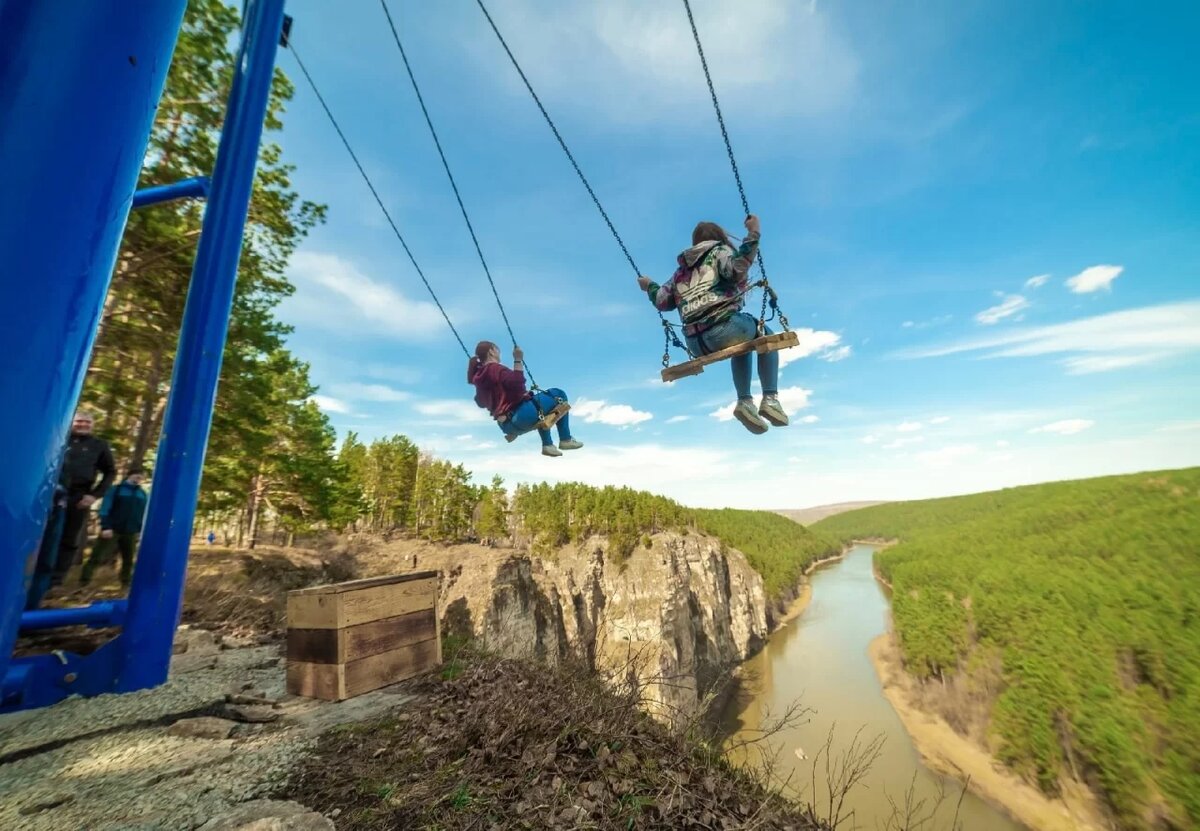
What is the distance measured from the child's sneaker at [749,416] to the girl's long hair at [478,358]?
3601mm

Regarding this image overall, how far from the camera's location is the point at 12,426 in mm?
752

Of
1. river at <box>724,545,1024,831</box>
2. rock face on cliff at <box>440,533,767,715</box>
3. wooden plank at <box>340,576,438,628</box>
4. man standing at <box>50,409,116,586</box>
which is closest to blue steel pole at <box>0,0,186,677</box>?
wooden plank at <box>340,576,438,628</box>

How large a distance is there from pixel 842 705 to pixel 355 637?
148 ft

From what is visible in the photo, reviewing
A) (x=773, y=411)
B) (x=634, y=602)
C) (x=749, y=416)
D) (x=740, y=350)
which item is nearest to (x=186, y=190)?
(x=740, y=350)

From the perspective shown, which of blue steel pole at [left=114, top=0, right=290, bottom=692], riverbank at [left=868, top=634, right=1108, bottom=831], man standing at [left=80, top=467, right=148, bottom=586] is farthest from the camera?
riverbank at [left=868, top=634, right=1108, bottom=831]

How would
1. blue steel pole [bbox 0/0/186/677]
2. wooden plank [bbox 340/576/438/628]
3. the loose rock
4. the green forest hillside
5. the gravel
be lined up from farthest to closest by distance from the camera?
the green forest hillside < wooden plank [bbox 340/576/438/628] < the loose rock < the gravel < blue steel pole [bbox 0/0/186/677]

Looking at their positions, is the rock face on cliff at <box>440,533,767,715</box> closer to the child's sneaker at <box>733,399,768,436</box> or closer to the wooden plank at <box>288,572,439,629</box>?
the wooden plank at <box>288,572,439,629</box>

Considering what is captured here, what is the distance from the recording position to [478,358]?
6.84m

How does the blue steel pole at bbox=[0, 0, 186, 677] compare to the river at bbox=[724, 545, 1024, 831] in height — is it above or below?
above

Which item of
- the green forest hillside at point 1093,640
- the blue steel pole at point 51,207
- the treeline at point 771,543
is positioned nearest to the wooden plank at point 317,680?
the blue steel pole at point 51,207

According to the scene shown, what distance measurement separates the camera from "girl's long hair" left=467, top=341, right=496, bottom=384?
675 cm

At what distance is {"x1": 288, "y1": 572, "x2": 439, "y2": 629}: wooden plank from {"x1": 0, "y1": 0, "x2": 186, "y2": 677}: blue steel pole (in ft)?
10.7

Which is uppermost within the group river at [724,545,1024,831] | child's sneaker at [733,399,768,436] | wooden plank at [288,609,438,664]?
child's sneaker at [733,399,768,436]

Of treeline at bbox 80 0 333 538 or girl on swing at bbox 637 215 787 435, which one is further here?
treeline at bbox 80 0 333 538
